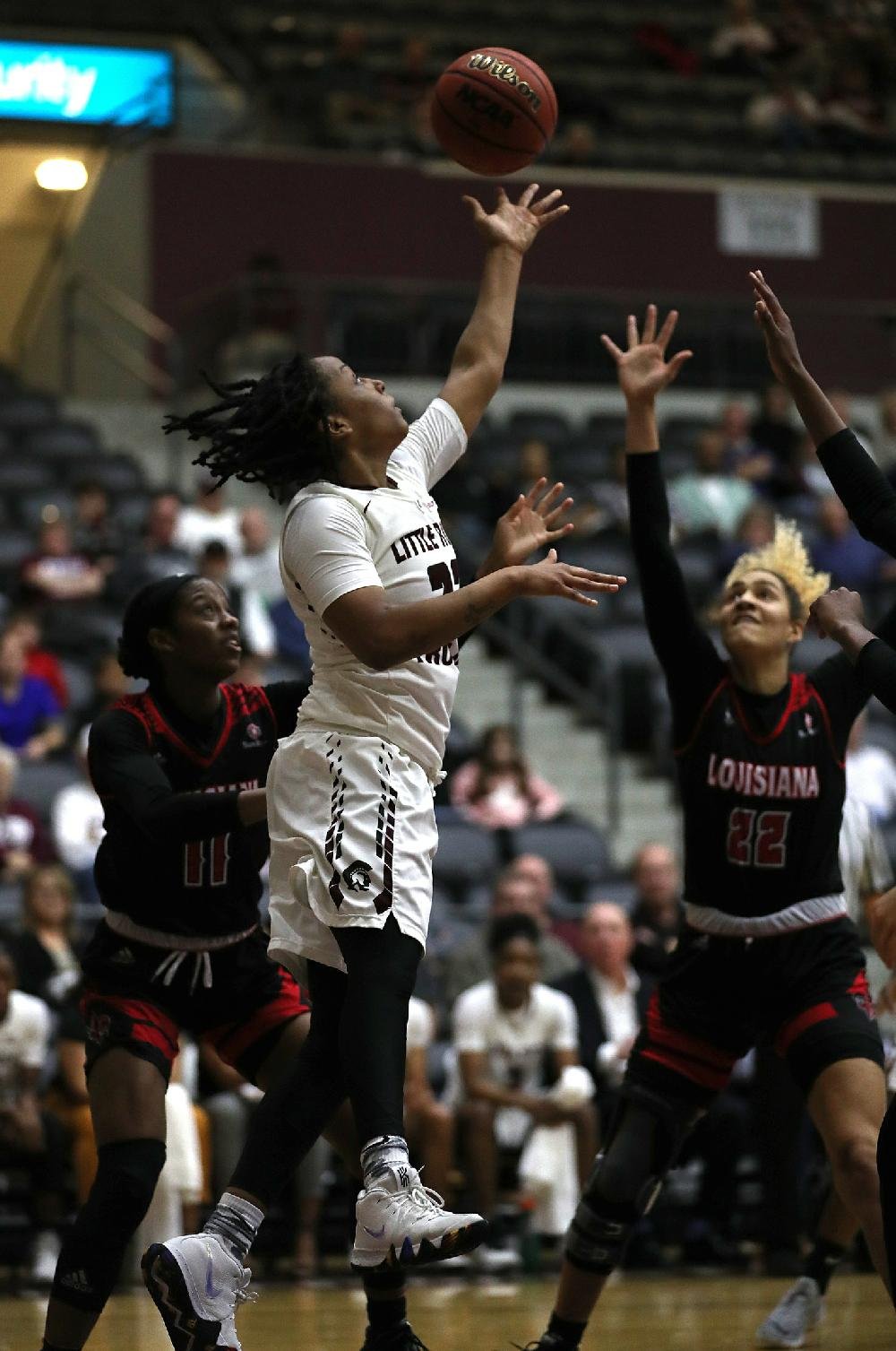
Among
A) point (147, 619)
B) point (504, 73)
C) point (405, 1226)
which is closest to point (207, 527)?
point (504, 73)

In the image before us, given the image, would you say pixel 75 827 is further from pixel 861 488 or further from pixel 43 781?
pixel 861 488

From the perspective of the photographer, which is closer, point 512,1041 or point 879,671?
point 879,671

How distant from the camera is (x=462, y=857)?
995cm

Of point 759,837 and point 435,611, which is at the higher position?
point 435,611

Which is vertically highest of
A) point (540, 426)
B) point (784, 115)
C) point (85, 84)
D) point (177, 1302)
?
point (784, 115)

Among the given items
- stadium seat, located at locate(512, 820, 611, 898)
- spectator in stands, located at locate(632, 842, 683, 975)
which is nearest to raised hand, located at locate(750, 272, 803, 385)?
spectator in stands, located at locate(632, 842, 683, 975)

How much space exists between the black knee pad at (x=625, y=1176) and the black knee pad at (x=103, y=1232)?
1.06 meters

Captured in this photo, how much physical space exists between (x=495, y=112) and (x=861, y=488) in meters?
1.40

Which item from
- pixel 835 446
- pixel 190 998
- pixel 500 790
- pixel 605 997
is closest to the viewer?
pixel 835 446

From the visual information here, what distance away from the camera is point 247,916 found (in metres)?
4.88

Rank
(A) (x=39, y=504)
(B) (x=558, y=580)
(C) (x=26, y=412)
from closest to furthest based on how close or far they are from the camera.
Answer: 1. (B) (x=558, y=580)
2. (A) (x=39, y=504)
3. (C) (x=26, y=412)

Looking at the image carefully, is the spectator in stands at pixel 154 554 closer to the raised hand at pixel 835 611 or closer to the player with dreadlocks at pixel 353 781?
the player with dreadlocks at pixel 353 781

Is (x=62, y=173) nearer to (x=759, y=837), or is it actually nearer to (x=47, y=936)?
(x=47, y=936)

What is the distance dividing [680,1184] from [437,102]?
478 centimetres
